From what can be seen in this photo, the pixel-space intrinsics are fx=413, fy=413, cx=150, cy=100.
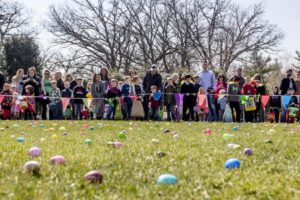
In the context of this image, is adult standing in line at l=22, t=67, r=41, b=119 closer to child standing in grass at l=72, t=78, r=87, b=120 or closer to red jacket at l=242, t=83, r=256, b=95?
child standing in grass at l=72, t=78, r=87, b=120

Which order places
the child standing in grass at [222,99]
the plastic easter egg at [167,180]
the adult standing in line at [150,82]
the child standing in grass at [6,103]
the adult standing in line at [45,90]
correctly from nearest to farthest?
the plastic easter egg at [167,180] < the child standing in grass at [6,103] < the adult standing in line at [45,90] < the child standing in grass at [222,99] < the adult standing in line at [150,82]

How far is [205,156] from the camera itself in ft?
13.4

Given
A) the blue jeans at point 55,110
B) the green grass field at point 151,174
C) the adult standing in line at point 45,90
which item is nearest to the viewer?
the green grass field at point 151,174

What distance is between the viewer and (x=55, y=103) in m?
14.1

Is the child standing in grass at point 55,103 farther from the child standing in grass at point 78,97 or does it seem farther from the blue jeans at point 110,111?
the blue jeans at point 110,111

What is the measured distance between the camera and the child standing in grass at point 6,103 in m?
13.5

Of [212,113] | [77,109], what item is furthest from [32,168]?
[212,113]

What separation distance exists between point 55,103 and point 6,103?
5.20 ft

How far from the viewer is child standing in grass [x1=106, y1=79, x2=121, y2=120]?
45.9 ft

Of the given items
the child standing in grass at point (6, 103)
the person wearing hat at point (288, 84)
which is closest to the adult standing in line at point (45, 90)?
the child standing in grass at point (6, 103)

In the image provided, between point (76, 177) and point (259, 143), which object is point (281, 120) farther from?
point (76, 177)

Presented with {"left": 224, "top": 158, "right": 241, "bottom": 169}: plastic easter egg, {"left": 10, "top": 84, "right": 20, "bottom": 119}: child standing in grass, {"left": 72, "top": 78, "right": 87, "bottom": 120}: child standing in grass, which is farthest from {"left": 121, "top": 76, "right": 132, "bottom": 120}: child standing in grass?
{"left": 224, "top": 158, "right": 241, "bottom": 169}: plastic easter egg

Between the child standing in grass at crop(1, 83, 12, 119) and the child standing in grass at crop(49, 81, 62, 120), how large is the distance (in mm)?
1322

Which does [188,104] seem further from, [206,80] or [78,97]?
[78,97]
